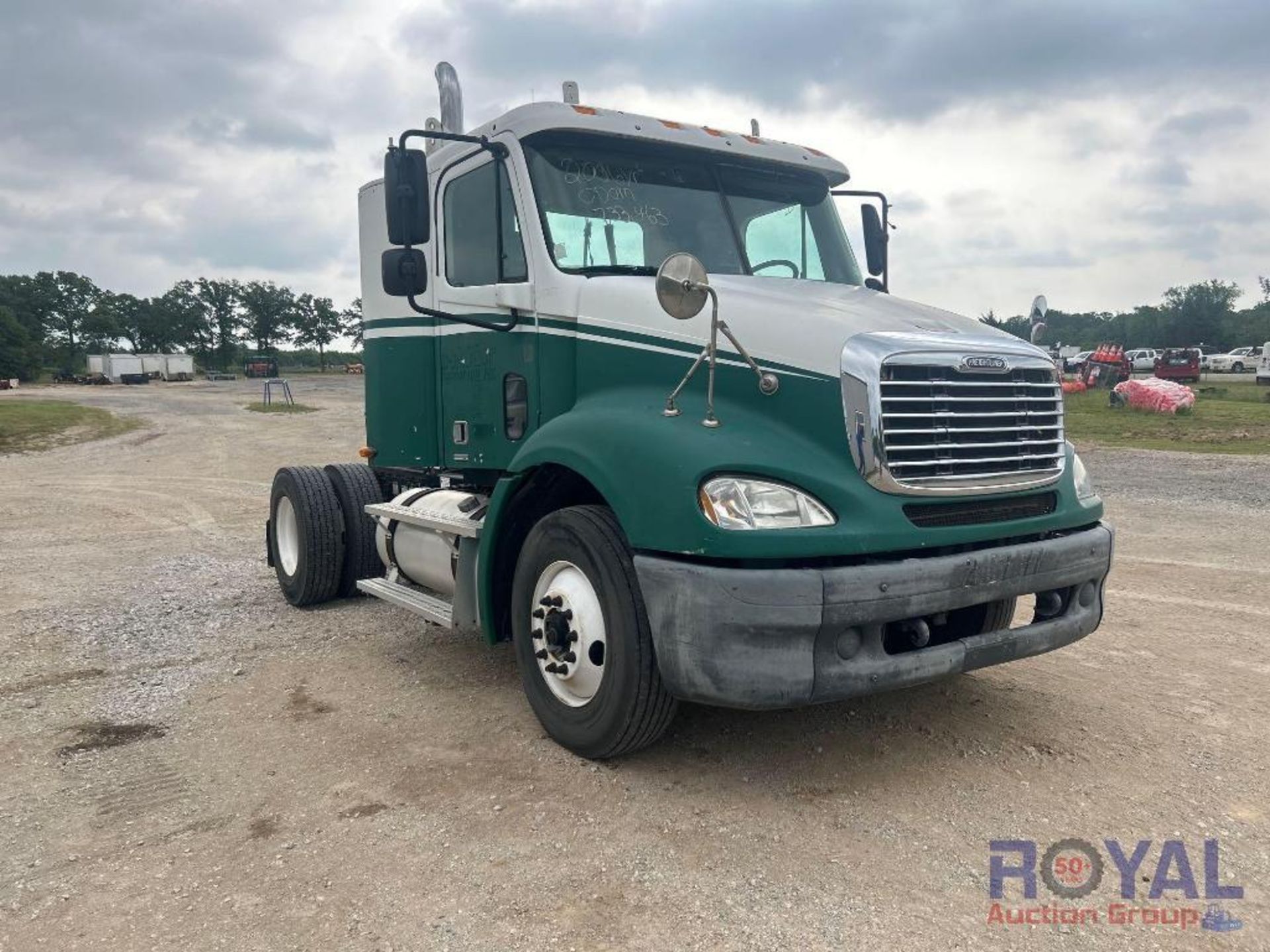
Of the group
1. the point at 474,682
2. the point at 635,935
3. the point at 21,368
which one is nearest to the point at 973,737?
the point at 635,935

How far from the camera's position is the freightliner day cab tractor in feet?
11.5

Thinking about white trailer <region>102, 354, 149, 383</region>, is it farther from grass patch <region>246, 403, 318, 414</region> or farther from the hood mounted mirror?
the hood mounted mirror

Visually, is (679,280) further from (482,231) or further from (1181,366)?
(1181,366)

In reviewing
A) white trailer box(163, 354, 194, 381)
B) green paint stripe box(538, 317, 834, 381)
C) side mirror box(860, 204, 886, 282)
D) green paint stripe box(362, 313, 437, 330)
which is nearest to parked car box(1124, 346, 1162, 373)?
side mirror box(860, 204, 886, 282)

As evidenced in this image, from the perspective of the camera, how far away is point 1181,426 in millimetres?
20406

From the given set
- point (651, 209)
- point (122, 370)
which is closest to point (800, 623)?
point (651, 209)

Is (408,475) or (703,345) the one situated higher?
(703,345)

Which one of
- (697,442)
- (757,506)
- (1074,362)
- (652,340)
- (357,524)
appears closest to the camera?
(757,506)

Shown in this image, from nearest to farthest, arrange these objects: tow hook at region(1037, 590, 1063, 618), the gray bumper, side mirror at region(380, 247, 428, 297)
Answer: the gray bumper < tow hook at region(1037, 590, 1063, 618) < side mirror at region(380, 247, 428, 297)

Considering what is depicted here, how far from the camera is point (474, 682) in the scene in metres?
5.26

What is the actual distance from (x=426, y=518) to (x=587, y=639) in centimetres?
186

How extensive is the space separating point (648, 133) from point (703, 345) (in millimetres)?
1576

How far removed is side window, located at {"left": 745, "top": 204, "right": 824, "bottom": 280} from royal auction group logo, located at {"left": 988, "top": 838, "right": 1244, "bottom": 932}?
3066 millimetres

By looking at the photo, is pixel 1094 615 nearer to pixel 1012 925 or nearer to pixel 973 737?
pixel 973 737
